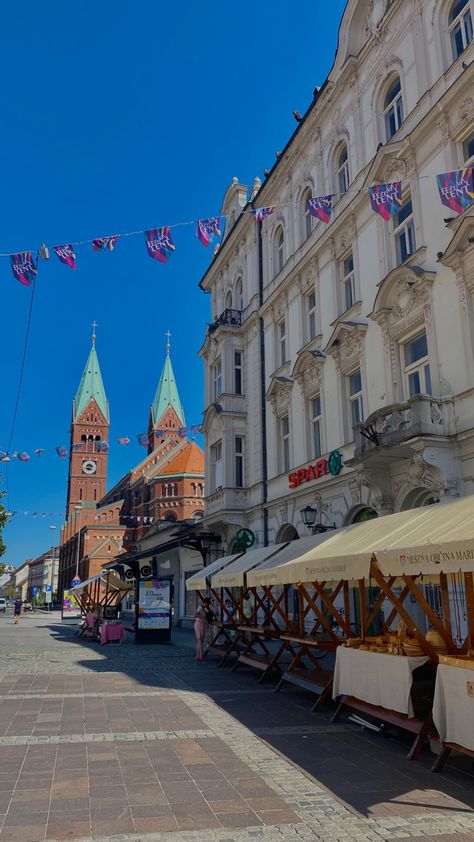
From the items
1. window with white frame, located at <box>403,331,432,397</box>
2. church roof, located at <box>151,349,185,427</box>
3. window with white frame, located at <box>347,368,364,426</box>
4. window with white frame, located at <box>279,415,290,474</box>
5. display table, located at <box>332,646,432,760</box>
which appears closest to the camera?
display table, located at <box>332,646,432,760</box>

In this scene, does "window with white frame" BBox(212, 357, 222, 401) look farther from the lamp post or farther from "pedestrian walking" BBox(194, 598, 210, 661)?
"pedestrian walking" BBox(194, 598, 210, 661)

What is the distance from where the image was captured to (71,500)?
357 ft

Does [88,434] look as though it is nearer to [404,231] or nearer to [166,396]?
[166,396]

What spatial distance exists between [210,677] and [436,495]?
20.7 feet

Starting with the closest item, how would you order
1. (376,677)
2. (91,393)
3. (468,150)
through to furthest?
(376,677)
(468,150)
(91,393)

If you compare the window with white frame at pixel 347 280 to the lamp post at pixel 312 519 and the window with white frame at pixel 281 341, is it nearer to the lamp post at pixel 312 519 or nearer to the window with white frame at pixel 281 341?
the window with white frame at pixel 281 341

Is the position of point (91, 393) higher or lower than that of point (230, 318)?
higher

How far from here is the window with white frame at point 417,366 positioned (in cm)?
1614

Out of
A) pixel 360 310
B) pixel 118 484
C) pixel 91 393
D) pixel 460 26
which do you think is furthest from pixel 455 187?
pixel 91 393

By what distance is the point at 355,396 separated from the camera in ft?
63.5

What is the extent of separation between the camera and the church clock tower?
354 feet

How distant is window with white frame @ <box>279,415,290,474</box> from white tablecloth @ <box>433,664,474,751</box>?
1698 cm

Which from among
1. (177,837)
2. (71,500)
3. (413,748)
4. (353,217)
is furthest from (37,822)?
(71,500)

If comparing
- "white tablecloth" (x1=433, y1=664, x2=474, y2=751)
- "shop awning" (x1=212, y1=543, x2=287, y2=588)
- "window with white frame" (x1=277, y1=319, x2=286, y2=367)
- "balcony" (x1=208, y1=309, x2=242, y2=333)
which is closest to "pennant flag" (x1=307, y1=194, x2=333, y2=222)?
"shop awning" (x1=212, y1=543, x2=287, y2=588)
